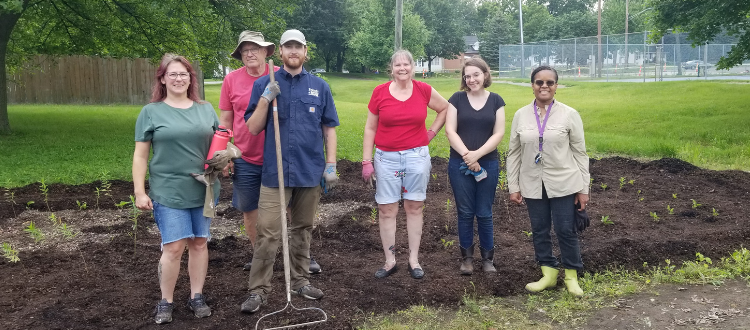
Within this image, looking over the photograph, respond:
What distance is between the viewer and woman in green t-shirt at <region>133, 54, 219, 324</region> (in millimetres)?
4055

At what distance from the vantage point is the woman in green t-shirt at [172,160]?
13.3ft

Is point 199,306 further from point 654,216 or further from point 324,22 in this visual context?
point 324,22

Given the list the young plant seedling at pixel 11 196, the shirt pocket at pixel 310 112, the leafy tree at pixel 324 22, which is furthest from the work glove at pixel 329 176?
the leafy tree at pixel 324 22

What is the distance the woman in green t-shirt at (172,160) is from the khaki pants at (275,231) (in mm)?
403

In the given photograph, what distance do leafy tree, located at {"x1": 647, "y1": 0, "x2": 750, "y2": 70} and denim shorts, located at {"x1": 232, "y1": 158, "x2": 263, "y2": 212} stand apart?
37.7 feet

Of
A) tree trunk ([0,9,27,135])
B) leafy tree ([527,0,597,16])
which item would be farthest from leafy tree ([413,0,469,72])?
tree trunk ([0,9,27,135])

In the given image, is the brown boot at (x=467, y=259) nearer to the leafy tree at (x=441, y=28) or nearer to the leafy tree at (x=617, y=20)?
the leafy tree at (x=441, y=28)

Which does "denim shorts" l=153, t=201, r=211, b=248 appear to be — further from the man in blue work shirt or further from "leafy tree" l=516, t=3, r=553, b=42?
"leafy tree" l=516, t=3, r=553, b=42

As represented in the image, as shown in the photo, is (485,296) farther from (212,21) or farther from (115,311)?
(212,21)

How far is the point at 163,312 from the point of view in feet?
13.9

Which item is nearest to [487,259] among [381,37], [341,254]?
[341,254]

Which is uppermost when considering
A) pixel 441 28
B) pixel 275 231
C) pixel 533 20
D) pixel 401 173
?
pixel 533 20

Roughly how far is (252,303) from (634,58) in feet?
115

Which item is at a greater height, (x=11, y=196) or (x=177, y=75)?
(x=177, y=75)
